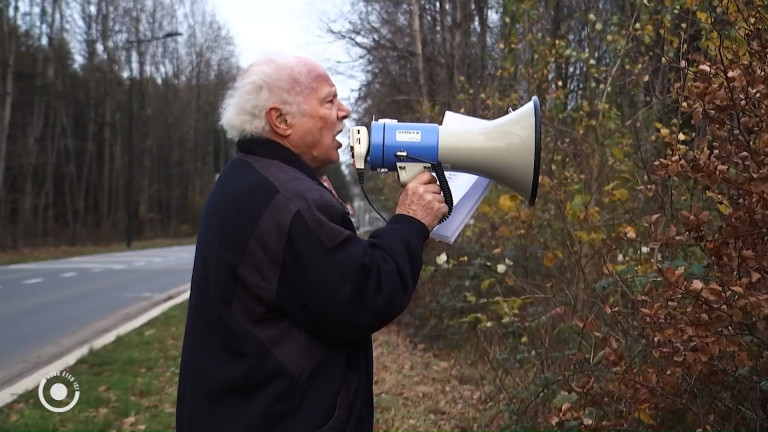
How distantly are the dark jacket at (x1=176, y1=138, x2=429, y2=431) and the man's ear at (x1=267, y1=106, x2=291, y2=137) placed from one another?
111 mm

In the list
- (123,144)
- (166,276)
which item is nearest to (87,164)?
(123,144)

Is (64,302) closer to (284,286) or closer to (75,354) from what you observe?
(75,354)

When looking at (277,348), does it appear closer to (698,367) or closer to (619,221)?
(698,367)

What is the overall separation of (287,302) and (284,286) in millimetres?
39

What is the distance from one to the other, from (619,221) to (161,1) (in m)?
36.8

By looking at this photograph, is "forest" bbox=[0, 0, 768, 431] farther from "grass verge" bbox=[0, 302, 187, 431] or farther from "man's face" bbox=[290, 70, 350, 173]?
"grass verge" bbox=[0, 302, 187, 431]

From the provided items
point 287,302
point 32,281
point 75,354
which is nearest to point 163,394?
point 75,354

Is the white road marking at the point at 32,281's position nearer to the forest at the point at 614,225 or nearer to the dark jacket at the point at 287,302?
the forest at the point at 614,225

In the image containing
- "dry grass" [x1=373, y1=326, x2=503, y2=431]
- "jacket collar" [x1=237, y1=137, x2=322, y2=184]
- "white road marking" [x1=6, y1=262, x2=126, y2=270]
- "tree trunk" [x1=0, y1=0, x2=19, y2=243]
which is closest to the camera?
"jacket collar" [x1=237, y1=137, x2=322, y2=184]

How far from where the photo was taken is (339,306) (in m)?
1.70

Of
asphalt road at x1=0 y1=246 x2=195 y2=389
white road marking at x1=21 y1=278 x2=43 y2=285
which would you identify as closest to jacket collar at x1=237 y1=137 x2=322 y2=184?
asphalt road at x1=0 y1=246 x2=195 y2=389

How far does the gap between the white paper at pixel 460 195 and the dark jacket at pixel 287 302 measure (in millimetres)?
247

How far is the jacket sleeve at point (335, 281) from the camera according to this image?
170cm

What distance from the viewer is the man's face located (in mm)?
1933
